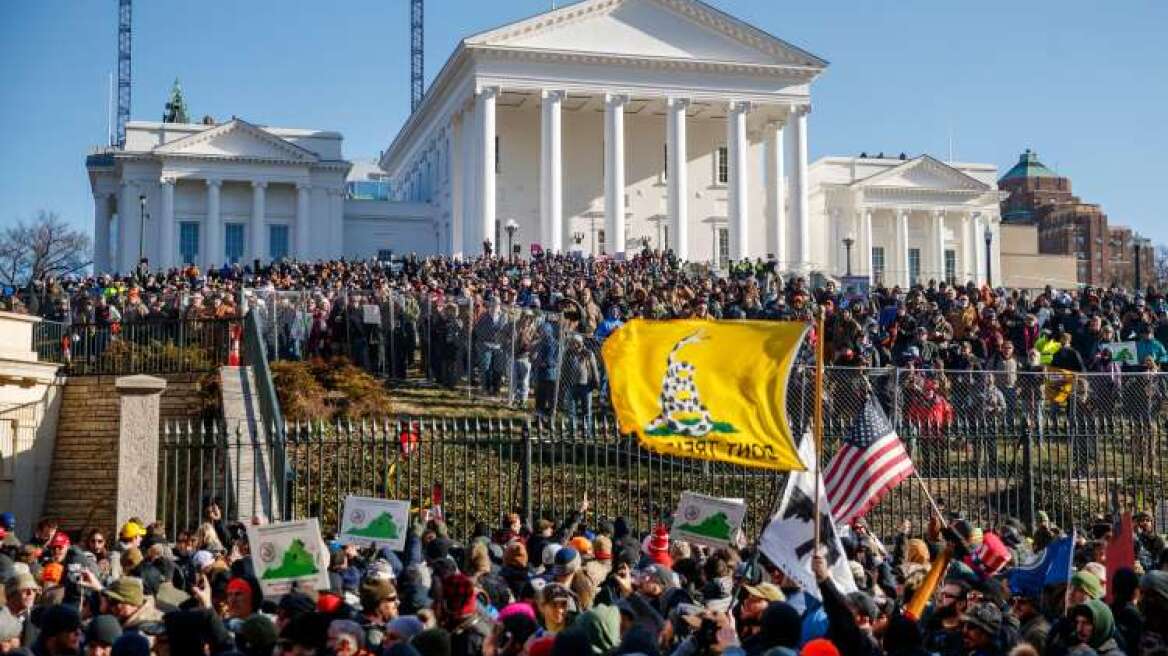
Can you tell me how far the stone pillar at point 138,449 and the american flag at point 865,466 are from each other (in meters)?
9.14

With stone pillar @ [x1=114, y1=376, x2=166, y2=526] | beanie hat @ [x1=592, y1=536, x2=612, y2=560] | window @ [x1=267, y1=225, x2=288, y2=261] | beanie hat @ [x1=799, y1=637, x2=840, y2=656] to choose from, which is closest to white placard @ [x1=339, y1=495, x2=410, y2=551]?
beanie hat @ [x1=592, y1=536, x2=612, y2=560]

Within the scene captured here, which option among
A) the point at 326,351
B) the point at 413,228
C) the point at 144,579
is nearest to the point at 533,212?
the point at 413,228

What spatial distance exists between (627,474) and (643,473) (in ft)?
7.95

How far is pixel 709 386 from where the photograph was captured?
10.8m

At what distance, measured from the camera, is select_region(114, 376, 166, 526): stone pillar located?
17516mm

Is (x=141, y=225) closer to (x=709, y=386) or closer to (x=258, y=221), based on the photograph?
(x=258, y=221)

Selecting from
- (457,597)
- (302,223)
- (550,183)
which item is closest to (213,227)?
(302,223)

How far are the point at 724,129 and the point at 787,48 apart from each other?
759cm

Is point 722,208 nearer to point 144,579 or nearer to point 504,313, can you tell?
point 504,313

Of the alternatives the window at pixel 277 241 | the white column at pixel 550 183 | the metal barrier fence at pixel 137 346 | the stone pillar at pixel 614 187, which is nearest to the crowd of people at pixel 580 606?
the metal barrier fence at pixel 137 346

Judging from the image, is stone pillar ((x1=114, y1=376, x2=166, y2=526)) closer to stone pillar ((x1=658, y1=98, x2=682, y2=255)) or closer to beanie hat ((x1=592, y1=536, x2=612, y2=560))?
beanie hat ((x1=592, y1=536, x2=612, y2=560))

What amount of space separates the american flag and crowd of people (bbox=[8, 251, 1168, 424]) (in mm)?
7908

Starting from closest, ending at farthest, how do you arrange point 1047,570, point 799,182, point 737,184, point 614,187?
1. point 1047,570
2. point 614,187
3. point 737,184
4. point 799,182

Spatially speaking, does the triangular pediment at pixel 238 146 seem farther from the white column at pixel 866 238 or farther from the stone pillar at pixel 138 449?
the stone pillar at pixel 138 449
